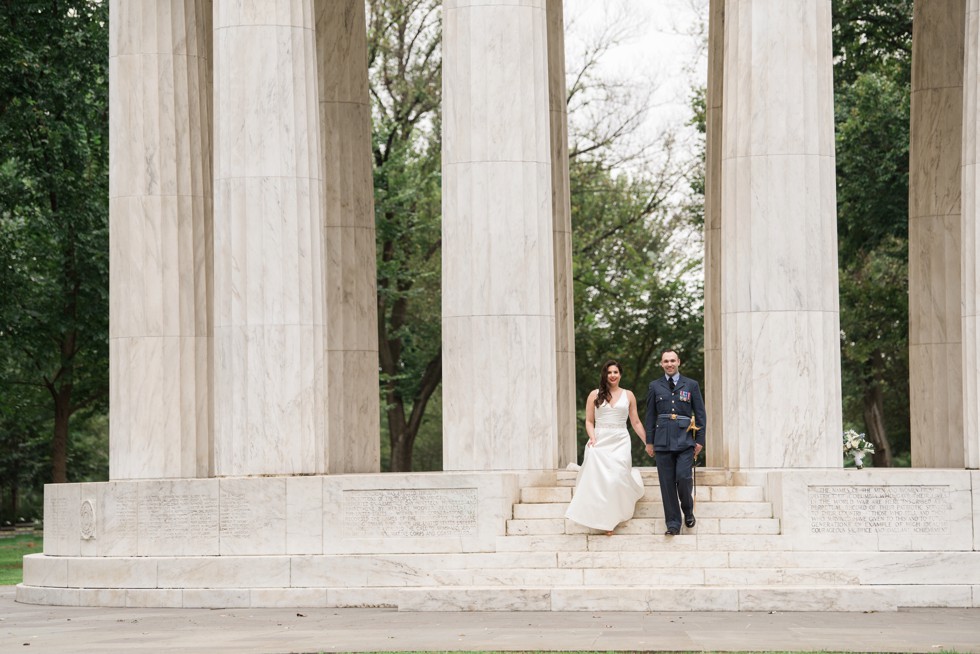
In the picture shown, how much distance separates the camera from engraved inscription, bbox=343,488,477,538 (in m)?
43.8

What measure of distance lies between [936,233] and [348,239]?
71.4 feet

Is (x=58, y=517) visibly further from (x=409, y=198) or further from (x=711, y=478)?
(x=409, y=198)

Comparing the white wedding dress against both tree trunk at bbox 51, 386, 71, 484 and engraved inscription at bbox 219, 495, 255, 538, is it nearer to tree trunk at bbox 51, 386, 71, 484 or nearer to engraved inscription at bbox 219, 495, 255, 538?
engraved inscription at bbox 219, 495, 255, 538

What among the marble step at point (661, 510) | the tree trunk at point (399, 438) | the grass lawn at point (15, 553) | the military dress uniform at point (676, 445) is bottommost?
the grass lawn at point (15, 553)

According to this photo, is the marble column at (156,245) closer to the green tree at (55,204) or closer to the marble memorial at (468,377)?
the marble memorial at (468,377)

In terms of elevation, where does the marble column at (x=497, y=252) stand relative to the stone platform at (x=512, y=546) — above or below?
above

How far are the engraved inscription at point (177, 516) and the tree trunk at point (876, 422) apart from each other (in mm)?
70424

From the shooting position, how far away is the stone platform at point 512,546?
131ft

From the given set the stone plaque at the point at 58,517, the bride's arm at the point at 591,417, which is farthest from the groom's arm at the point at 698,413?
the stone plaque at the point at 58,517

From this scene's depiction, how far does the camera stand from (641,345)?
362 ft

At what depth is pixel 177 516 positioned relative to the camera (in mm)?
46094

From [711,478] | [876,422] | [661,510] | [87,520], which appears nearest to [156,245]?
[87,520]

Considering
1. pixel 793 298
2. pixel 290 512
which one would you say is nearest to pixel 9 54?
pixel 290 512

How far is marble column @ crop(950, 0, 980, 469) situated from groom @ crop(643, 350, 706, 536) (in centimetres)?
875
